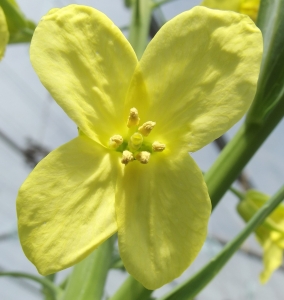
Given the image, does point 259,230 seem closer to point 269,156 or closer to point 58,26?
point 58,26

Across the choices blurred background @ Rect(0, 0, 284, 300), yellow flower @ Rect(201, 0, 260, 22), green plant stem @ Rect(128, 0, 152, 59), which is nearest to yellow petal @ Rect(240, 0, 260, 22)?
yellow flower @ Rect(201, 0, 260, 22)

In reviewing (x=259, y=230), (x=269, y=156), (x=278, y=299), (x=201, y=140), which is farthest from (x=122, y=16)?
(x=278, y=299)

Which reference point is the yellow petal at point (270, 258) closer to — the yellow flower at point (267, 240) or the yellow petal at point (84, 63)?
the yellow flower at point (267, 240)

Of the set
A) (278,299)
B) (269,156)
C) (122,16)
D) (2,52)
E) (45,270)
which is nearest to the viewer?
(45,270)

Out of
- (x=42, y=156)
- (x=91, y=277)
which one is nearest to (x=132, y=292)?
(x=91, y=277)

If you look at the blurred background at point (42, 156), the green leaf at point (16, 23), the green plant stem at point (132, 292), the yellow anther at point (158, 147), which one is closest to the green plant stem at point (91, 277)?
the green plant stem at point (132, 292)

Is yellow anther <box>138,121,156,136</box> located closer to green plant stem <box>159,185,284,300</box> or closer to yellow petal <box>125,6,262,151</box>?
yellow petal <box>125,6,262,151</box>

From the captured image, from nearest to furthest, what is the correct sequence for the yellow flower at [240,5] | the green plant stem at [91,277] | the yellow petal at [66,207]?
the yellow petal at [66,207] → the green plant stem at [91,277] → the yellow flower at [240,5]
